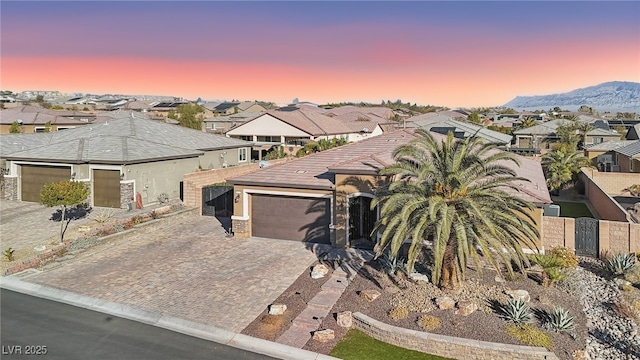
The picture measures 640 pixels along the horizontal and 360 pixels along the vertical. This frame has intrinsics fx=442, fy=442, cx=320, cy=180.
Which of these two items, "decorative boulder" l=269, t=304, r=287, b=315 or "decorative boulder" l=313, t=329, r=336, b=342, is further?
"decorative boulder" l=269, t=304, r=287, b=315

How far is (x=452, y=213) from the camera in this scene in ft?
46.3

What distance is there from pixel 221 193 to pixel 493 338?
64.6 ft

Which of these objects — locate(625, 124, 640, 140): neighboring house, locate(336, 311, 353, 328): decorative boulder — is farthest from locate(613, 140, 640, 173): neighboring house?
locate(336, 311, 353, 328): decorative boulder

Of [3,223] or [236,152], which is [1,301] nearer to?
[3,223]

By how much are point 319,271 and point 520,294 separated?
7333 mm

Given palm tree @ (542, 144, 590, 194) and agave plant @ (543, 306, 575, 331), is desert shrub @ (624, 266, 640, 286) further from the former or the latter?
palm tree @ (542, 144, 590, 194)

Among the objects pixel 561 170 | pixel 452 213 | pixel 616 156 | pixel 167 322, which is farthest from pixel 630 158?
pixel 167 322

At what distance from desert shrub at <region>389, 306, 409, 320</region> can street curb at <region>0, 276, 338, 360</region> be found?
273cm

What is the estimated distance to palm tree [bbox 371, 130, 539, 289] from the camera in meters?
13.9

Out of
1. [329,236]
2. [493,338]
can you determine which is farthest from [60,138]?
[493,338]

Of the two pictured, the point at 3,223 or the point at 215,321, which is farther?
the point at 3,223

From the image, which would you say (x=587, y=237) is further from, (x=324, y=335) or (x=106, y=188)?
(x=106, y=188)

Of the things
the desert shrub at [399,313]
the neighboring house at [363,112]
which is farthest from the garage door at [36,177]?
the neighboring house at [363,112]

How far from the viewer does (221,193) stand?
28281 millimetres
